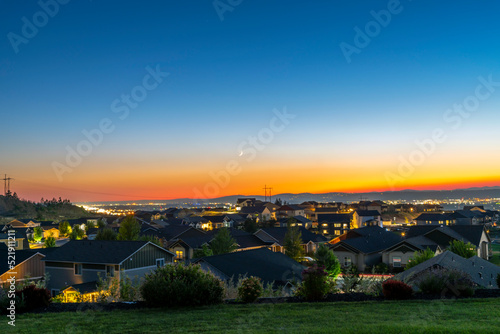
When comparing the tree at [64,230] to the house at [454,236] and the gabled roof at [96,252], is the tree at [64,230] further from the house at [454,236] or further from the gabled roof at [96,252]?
the house at [454,236]

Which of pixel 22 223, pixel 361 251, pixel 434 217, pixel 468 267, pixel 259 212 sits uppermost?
pixel 468 267

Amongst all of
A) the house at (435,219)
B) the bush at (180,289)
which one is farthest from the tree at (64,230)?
the house at (435,219)

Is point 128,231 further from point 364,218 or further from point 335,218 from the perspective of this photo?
point 364,218

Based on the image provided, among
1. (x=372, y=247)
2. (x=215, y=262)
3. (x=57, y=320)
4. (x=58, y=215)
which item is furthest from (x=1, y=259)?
(x=58, y=215)

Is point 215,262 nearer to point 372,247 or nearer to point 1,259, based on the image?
point 1,259

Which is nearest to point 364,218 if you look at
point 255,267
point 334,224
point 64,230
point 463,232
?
point 334,224
